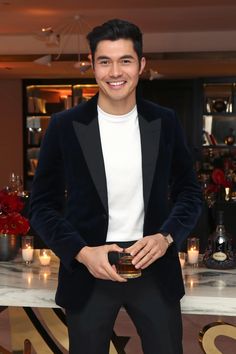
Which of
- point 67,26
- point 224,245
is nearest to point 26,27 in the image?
point 67,26

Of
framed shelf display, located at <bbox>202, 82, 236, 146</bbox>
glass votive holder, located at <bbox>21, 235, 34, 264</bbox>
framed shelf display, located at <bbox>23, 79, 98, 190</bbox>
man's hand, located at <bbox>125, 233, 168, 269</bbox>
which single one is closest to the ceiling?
framed shelf display, located at <bbox>202, 82, 236, 146</bbox>

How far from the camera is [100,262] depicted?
60.9 inches

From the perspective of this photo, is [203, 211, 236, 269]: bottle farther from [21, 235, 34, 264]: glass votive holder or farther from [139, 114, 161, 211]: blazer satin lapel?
[139, 114, 161, 211]: blazer satin lapel

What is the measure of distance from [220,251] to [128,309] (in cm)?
91

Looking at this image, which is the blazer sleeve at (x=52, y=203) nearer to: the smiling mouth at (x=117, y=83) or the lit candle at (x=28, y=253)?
the smiling mouth at (x=117, y=83)

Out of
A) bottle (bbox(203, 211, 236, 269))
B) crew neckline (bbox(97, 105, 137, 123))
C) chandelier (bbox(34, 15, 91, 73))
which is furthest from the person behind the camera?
chandelier (bbox(34, 15, 91, 73))

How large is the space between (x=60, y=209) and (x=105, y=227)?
0.15m

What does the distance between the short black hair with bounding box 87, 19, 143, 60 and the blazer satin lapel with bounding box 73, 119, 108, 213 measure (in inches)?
8.0

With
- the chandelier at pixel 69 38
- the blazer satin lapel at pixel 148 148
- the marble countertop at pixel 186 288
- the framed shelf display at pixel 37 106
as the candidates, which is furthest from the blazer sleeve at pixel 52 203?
the framed shelf display at pixel 37 106

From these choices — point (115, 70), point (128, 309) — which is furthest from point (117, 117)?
point (128, 309)

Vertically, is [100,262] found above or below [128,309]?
above

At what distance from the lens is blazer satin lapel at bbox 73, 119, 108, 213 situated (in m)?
1.61

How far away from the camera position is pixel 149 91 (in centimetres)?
1109

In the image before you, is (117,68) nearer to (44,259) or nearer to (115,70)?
(115,70)
